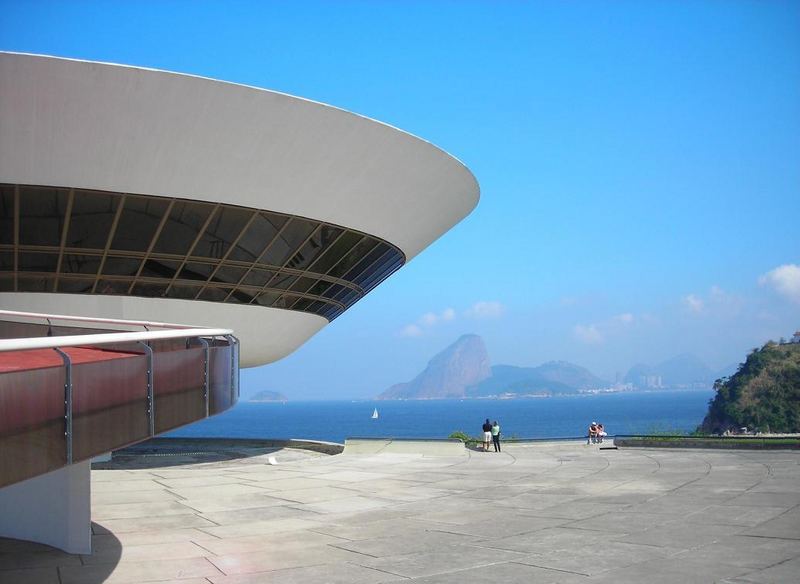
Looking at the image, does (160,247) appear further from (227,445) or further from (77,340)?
(227,445)

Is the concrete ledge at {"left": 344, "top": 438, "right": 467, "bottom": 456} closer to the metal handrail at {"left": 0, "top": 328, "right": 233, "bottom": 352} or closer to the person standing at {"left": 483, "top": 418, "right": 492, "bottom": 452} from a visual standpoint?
the person standing at {"left": 483, "top": 418, "right": 492, "bottom": 452}

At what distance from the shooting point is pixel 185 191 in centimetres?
2102

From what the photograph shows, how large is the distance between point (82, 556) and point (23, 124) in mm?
10968

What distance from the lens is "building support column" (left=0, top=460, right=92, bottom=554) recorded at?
37.4 feet

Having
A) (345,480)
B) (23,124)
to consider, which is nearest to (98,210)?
(23,124)

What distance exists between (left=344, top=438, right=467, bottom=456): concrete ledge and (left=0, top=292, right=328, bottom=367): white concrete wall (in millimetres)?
4737

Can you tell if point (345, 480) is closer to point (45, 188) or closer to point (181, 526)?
point (181, 526)

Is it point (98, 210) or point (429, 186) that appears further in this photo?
point (429, 186)

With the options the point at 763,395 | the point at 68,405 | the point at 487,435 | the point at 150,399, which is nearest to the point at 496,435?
the point at 487,435

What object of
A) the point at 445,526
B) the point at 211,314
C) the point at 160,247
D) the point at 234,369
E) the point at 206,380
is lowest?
the point at 445,526

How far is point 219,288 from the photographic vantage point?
2420cm

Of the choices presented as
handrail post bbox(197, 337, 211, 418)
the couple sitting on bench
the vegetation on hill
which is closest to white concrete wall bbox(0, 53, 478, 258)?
handrail post bbox(197, 337, 211, 418)

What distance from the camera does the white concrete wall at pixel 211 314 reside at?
22.0 metres

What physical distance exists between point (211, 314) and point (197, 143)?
6.67 meters
